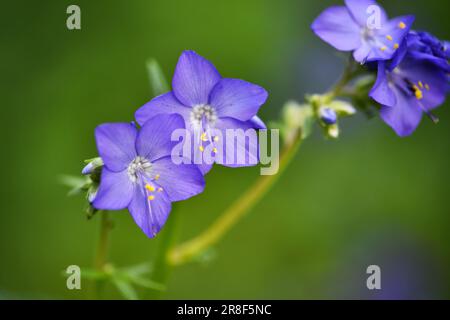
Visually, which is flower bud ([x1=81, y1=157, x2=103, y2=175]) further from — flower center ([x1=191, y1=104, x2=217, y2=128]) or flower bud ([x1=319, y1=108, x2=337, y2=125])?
flower bud ([x1=319, y1=108, x2=337, y2=125])

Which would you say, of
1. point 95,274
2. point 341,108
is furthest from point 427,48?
point 95,274

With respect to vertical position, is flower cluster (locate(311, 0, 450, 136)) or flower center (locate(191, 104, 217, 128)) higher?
flower cluster (locate(311, 0, 450, 136))

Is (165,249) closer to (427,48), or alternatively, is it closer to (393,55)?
(393,55)

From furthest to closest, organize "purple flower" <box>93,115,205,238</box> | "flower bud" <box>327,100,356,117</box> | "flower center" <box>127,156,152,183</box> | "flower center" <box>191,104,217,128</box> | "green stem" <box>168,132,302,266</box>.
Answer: "green stem" <box>168,132,302,266</box>
"flower bud" <box>327,100,356,117</box>
"flower center" <box>191,104,217,128</box>
"flower center" <box>127,156,152,183</box>
"purple flower" <box>93,115,205,238</box>

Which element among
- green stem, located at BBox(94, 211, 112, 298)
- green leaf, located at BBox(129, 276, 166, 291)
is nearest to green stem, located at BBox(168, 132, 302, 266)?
green leaf, located at BBox(129, 276, 166, 291)

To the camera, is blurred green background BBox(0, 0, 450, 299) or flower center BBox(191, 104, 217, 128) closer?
flower center BBox(191, 104, 217, 128)
